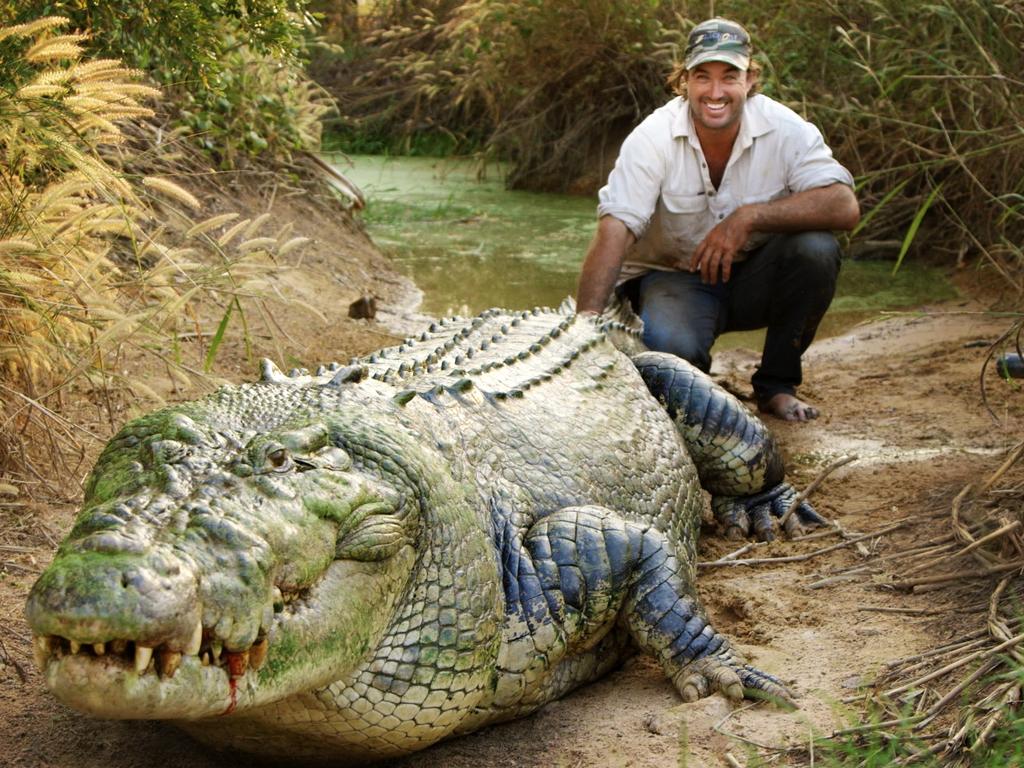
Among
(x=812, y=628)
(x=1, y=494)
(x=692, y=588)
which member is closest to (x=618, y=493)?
(x=692, y=588)

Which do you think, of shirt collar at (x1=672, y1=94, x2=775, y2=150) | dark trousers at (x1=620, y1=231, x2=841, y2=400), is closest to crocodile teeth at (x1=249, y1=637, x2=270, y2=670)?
dark trousers at (x1=620, y1=231, x2=841, y2=400)

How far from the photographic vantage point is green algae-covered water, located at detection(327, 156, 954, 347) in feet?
26.7

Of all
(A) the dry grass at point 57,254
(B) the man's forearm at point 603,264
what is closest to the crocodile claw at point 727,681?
(A) the dry grass at point 57,254

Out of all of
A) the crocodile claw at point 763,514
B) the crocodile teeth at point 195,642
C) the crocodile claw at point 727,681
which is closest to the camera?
the crocodile teeth at point 195,642

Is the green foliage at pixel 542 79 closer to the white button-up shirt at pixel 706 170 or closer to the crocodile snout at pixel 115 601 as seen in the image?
the white button-up shirt at pixel 706 170

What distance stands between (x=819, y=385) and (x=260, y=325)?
125 inches

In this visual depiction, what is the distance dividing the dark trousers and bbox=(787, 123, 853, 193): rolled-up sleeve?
0.25 m

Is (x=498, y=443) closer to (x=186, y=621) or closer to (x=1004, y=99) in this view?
(x=186, y=621)

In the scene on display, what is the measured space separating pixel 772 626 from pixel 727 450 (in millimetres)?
1127

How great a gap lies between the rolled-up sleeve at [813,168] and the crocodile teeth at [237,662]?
422cm

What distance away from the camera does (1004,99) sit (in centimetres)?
575

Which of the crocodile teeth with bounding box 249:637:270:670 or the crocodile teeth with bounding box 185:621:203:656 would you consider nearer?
the crocodile teeth with bounding box 185:621:203:656

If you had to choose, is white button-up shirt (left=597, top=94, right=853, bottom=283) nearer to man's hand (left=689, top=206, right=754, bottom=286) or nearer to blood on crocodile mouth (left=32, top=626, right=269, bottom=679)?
man's hand (left=689, top=206, right=754, bottom=286)

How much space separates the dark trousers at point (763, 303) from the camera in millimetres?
5684
